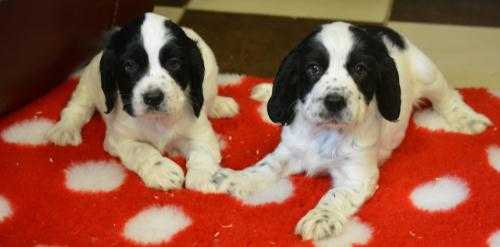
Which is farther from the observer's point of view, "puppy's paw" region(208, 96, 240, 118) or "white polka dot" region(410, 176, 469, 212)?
"puppy's paw" region(208, 96, 240, 118)

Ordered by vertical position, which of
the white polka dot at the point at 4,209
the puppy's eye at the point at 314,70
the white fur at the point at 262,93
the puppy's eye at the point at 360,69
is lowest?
the white polka dot at the point at 4,209

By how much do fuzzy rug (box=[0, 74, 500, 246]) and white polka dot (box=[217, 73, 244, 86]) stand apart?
38 centimetres

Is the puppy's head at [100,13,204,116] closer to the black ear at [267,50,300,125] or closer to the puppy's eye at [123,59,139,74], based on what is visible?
the puppy's eye at [123,59,139,74]

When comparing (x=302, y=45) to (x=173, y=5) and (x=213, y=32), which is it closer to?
(x=213, y=32)

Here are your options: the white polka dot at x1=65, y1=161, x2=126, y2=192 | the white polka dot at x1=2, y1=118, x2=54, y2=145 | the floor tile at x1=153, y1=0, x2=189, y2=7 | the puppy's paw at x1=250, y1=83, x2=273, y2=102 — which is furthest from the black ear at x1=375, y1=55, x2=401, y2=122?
the floor tile at x1=153, y1=0, x2=189, y2=7

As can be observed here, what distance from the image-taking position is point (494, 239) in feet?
7.38

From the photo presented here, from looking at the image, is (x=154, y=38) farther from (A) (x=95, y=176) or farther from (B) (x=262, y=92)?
(B) (x=262, y=92)

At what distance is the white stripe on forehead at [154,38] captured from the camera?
2.38 m

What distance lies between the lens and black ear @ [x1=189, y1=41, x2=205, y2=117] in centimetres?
248

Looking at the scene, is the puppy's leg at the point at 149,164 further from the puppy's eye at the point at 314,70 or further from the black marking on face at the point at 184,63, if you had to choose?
the puppy's eye at the point at 314,70

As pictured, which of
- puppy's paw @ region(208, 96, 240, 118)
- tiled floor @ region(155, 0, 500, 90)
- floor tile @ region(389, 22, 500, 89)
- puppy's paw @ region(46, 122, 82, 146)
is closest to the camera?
puppy's paw @ region(46, 122, 82, 146)

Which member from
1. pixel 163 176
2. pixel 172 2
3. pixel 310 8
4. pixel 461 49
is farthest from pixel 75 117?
pixel 461 49

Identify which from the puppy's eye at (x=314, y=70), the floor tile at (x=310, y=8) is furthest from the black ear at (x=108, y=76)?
the floor tile at (x=310, y=8)

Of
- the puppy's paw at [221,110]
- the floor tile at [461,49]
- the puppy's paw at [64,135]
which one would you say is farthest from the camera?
the floor tile at [461,49]
